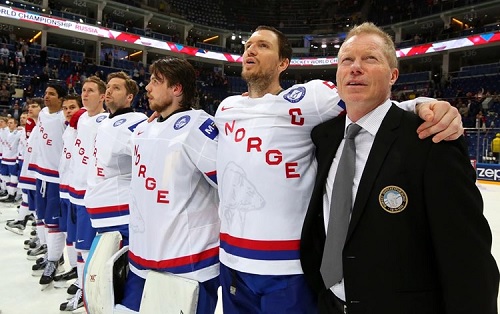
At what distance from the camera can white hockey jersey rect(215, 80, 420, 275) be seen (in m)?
1.62

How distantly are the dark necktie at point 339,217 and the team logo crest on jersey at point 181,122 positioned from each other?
0.94 metres

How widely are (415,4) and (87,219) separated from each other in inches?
1138

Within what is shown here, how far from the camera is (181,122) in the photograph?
6.70ft

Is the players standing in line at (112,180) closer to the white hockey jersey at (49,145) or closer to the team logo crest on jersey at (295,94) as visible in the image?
the team logo crest on jersey at (295,94)

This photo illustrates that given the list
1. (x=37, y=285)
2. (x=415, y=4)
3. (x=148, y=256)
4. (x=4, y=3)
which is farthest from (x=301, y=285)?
(x=415, y=4)

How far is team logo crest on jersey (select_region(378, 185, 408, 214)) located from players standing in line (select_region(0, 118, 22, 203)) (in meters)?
8.68

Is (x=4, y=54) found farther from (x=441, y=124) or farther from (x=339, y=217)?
(x=441, y=124)

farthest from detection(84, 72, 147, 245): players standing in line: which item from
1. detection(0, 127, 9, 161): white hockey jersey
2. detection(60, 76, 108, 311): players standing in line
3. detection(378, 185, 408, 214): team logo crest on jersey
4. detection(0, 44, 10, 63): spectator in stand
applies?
detection(0, 44, 10, 63): spectator in stand

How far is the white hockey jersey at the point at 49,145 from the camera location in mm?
4191

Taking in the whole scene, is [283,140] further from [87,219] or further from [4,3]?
[4,3]

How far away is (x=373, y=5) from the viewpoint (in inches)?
1146

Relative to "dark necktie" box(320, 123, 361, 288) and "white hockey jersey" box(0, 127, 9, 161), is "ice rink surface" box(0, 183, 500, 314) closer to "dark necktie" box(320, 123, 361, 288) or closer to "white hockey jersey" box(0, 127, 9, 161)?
"dark necktie" box(320, 123, 361, 288)

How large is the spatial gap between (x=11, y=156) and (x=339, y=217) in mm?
9001

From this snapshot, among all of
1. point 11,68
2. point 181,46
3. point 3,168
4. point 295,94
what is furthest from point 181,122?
point 181,46
